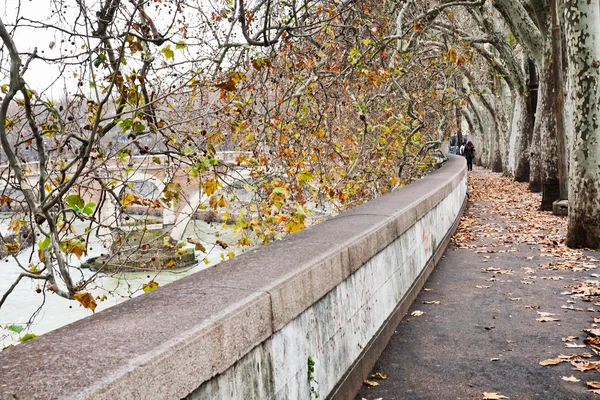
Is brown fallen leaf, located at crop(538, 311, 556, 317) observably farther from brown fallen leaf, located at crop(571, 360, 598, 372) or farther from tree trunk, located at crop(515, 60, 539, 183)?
tree trunk, located at crop(515, 60, 539, 183)

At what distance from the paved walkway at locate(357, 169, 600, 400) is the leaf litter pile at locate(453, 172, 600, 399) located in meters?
0.01

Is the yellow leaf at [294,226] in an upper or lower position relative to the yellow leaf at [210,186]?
lower

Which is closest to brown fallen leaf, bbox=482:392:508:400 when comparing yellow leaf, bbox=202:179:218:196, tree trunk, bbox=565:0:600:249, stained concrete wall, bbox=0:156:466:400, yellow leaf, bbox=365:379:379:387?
yellow leaf, bbox=365:379:379:387

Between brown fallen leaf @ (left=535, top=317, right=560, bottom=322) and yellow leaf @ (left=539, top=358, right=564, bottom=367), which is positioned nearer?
yellow leaf @ (left=539, top=358, right=564, bottom=367)

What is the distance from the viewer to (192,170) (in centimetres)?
576

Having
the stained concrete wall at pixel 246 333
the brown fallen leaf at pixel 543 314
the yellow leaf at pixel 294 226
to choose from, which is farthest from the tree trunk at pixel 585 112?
the stained concrete wall at pixel 246 333

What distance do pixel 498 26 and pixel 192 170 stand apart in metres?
21.0

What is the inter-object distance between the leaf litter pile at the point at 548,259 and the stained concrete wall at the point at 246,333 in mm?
1183

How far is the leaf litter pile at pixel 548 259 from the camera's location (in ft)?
16.1

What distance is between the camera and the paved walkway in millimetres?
4461

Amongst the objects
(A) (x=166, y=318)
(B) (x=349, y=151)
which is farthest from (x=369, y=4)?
(A) (x=166, y=318)

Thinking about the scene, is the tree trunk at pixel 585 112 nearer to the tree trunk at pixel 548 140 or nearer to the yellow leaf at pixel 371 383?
the tree trunk at pixel 548 140

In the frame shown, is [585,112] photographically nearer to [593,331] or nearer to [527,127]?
[593,331]

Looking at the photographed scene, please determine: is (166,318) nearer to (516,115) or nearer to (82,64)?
(82,64)
